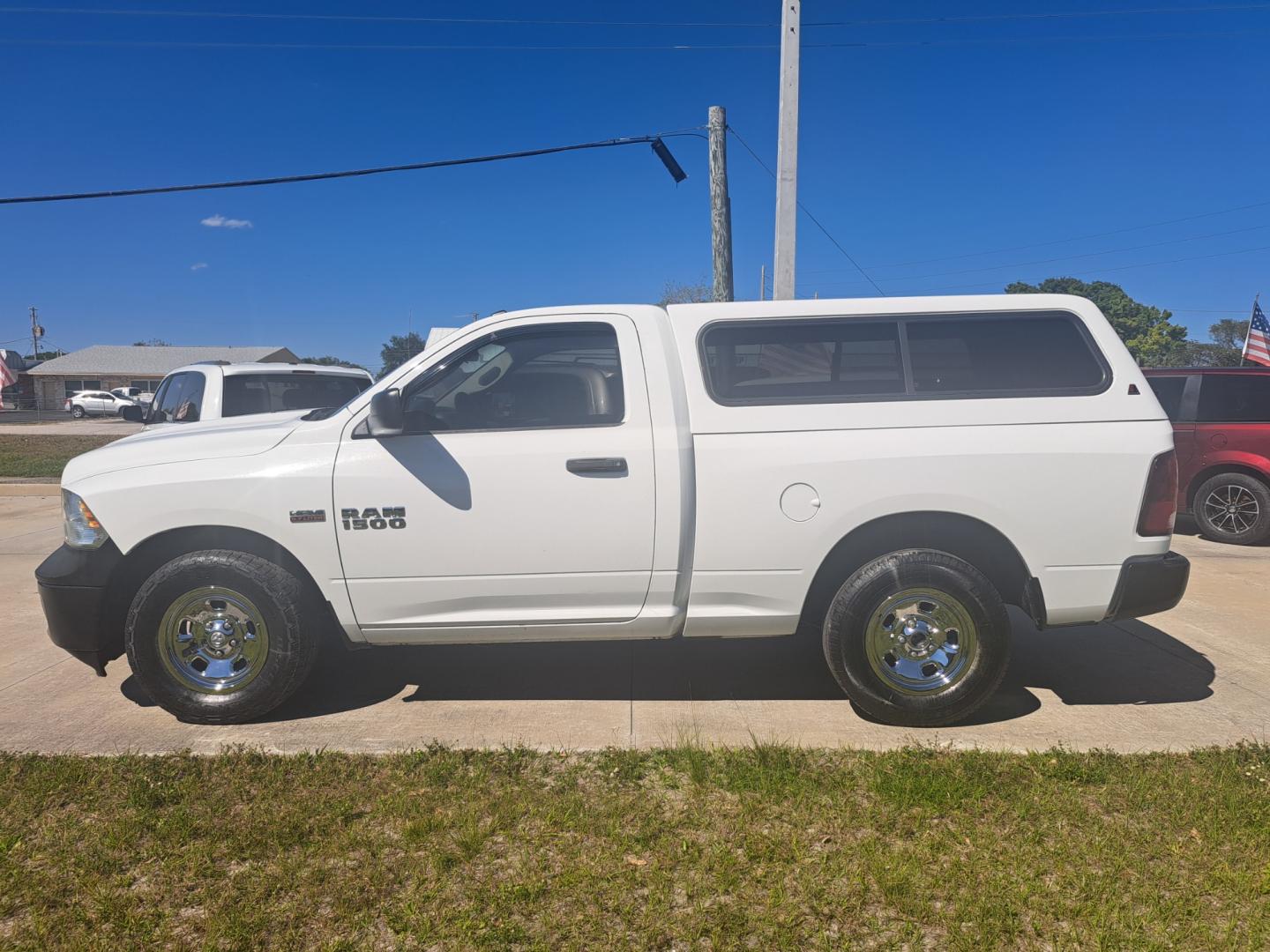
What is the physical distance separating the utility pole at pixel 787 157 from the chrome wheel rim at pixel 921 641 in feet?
22.6

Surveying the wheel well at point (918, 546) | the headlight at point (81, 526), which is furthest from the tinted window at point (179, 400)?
the wheel well at point (918, 546)

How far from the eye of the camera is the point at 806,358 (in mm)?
4191

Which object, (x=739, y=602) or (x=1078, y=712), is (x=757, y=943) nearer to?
(x=739, y=602)

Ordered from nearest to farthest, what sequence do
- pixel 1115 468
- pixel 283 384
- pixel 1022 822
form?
pixel 1022 822 < pixel 1115 468 < pixel 283 384

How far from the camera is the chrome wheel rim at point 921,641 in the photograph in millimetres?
4023

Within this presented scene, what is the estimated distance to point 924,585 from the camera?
13.1 ft

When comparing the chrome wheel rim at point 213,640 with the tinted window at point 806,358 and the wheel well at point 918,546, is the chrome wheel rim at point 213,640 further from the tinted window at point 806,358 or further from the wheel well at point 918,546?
the wheel well at point 918,546

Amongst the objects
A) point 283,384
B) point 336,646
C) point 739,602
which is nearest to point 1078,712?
point 739,602

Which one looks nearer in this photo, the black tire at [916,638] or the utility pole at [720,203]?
the black tire at [916,638]

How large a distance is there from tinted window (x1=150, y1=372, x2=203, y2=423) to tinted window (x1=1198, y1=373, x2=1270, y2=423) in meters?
9.97

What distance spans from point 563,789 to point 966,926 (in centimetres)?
154

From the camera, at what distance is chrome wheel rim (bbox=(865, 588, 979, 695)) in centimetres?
402

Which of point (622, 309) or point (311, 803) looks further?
point (622, 309)

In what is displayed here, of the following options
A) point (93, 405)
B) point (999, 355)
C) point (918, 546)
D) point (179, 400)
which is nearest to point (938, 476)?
point (918, 546)
